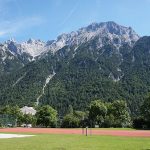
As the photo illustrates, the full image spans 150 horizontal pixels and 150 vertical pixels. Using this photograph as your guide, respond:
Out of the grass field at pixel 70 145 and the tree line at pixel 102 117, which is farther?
the tree line at pixel 102 117

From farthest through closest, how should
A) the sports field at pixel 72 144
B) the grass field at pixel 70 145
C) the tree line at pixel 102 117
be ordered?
the tree line at pixel 102 117 < the sports field at pixel 72 144 < the grass field at pixel 70 145

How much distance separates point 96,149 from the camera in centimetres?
2308

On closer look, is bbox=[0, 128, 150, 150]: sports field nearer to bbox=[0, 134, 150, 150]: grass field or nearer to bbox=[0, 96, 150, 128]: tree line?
bbox=[0, 134, 150, 150]: grass field

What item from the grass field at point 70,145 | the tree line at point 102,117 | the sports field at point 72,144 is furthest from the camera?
→ the tree line at point 102,117

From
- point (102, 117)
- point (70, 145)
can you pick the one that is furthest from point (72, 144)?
point (102, 117)

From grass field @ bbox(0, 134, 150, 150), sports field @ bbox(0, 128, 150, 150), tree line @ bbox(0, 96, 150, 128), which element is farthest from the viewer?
tree line @ bbox(0, 96, 150, 128)

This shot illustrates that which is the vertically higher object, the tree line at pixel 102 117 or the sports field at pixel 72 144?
the tree line at pixel 102 117

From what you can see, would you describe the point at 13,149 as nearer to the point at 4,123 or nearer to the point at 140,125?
the point at 4,123

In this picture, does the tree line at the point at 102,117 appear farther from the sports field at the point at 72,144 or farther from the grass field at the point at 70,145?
the grass field at the point at 70,145

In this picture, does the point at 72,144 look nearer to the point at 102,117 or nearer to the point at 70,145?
the point at 70,145

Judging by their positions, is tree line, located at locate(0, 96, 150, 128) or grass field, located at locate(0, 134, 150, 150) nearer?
grass field, located at locate(0, 134, 150, 150)

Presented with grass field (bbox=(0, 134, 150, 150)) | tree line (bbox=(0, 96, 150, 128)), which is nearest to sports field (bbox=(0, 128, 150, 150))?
grass field (bbox=(0, 134, 150, 150))

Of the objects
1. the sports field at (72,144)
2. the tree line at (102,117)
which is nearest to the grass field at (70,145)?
the sports field at (72,144)

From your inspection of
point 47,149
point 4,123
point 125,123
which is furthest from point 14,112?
point 47,149
